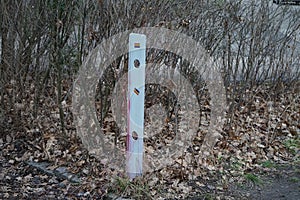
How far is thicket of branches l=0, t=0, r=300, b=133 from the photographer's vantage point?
4730mm

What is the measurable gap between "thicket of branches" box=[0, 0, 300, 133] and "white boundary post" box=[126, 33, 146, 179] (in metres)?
0.44

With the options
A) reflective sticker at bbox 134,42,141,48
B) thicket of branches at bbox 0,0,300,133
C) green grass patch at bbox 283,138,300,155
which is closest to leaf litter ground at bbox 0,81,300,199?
green grass patch at bbox 283,138,300,155

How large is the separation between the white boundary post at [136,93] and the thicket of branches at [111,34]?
445 mm

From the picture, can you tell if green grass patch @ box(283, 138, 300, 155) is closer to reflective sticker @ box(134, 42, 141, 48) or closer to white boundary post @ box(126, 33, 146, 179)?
white boundary post @ box(126, 33, 146, 179)

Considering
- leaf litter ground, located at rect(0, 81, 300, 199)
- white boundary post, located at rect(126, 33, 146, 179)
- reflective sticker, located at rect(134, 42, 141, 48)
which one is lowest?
leaf litter ground, located at rect(0, 81, 300, 199)

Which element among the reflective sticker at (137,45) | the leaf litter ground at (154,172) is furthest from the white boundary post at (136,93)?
the leaf litter ground at (154,172)

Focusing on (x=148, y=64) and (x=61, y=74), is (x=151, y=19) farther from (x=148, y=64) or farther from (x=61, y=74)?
(x=61, y=74)

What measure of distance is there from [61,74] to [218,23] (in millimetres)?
2146

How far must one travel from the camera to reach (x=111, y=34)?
4609mm

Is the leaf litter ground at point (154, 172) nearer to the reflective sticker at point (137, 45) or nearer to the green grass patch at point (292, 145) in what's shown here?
the green grass patch at point (292, 145)

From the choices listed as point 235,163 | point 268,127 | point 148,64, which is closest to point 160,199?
point 235,163

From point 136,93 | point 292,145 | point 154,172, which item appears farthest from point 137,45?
point 292,145

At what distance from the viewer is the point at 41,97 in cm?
527

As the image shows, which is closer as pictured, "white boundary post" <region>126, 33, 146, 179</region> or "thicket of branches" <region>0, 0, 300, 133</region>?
"white boundary post" <region>126, 33, 146, 179</region>
